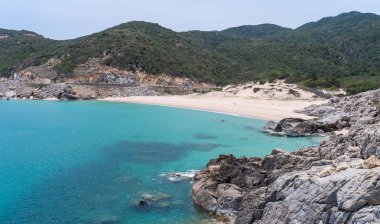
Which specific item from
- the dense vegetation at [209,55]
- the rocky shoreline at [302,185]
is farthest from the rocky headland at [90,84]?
the rocky shoreline at [302,185]

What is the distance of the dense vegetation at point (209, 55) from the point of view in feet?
373

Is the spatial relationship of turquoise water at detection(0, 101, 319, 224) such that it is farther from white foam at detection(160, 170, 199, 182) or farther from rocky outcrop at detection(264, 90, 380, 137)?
rocky outcrop at detection(264, 90, 380, 137)

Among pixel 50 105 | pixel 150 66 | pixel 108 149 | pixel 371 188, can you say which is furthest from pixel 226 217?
pixel 150 66

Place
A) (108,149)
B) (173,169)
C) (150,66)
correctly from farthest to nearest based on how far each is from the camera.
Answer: (150,66), (108,149), (173,169)

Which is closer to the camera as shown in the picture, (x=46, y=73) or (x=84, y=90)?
(x=84, y=90)

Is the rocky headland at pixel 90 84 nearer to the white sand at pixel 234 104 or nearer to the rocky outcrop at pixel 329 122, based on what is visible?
the white sand at pixel 234 104

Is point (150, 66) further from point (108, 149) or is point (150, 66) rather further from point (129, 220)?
point (129, 220)

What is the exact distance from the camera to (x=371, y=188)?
14.2 meters

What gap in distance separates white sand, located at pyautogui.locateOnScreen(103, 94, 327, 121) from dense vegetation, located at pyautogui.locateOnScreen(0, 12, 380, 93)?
45.0ft

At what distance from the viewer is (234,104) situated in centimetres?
7775

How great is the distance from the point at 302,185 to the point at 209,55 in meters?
122

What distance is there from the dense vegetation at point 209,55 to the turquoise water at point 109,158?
40844 mm

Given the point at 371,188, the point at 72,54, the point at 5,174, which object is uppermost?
the point at 72,54

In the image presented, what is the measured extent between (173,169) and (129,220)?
35.7 ft
